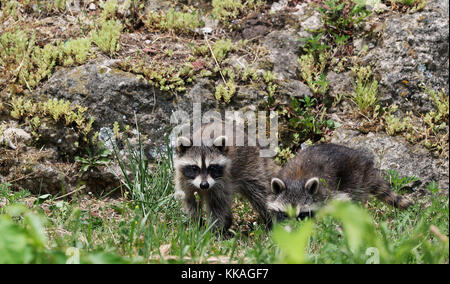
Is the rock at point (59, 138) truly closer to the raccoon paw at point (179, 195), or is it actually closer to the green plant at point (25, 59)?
the green plant at point (25, 59)

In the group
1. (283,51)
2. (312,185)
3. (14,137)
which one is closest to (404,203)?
(312,185)

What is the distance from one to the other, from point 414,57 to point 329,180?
2387 mm

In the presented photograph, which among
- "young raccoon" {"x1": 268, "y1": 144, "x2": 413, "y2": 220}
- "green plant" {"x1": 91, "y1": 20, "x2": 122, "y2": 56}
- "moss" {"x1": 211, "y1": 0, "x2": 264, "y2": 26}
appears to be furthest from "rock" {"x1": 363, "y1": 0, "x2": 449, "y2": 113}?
"green plant" {"x1": 91, "y1": 20, "x2": 122, "y2": 56}

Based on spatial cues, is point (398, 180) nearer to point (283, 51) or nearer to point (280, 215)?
point (280, 215)

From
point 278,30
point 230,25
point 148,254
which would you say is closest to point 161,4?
point 230,25

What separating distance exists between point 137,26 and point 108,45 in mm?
882

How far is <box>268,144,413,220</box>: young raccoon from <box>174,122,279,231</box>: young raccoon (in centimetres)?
50

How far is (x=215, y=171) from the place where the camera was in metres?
5.55

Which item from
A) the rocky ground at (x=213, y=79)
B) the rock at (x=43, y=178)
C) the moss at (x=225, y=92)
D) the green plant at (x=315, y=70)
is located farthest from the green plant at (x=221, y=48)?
the rock at (x=43, y=178)

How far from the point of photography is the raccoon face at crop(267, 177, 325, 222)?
5.17m

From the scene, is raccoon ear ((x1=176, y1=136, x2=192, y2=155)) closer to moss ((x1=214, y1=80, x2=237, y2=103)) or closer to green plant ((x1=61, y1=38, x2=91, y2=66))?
moss ((x1=214, y1=80, x2=237, y2=103))

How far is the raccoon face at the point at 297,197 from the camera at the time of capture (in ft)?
17.0

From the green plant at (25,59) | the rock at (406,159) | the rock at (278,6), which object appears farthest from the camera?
the rock at (278,6)

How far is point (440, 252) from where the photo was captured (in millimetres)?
2715
